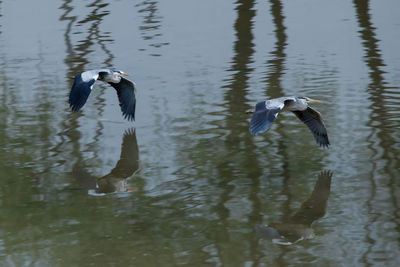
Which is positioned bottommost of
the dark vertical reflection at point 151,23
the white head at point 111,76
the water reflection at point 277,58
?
the water reflection at point 277,58

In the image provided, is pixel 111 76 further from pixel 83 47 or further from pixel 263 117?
pixel 83 47

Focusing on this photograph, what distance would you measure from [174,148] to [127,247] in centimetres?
345

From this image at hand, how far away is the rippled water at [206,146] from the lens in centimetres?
823

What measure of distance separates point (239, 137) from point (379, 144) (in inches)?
77.7

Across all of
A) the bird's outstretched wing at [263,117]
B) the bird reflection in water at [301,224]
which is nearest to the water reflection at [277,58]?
the bird's outstretched wing at [263,117]

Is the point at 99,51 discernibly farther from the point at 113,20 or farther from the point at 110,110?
the point at 110,110

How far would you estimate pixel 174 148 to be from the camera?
1145 centimetres

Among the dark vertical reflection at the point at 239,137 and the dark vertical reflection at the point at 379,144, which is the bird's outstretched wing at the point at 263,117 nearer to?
the dark vertical reflection at the point at 239,137

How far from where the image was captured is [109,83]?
41.2ft

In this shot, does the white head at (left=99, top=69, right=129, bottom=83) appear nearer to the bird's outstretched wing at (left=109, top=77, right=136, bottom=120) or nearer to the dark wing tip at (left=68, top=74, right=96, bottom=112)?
the bird's outstretched wing at (left=109, top=77, right=136, bottom=120)

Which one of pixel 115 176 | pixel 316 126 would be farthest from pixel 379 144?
pixel 115 176

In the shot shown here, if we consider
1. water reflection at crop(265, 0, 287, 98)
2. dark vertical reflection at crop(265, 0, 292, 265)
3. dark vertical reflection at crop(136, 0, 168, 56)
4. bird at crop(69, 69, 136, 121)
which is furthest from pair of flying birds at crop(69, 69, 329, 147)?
dark vertical reflection at crop(136, 0, 168, 56)

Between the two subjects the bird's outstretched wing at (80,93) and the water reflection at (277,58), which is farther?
the water reflection at (277,58)

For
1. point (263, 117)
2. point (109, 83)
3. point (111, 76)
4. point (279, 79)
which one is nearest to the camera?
point (263, 117)
